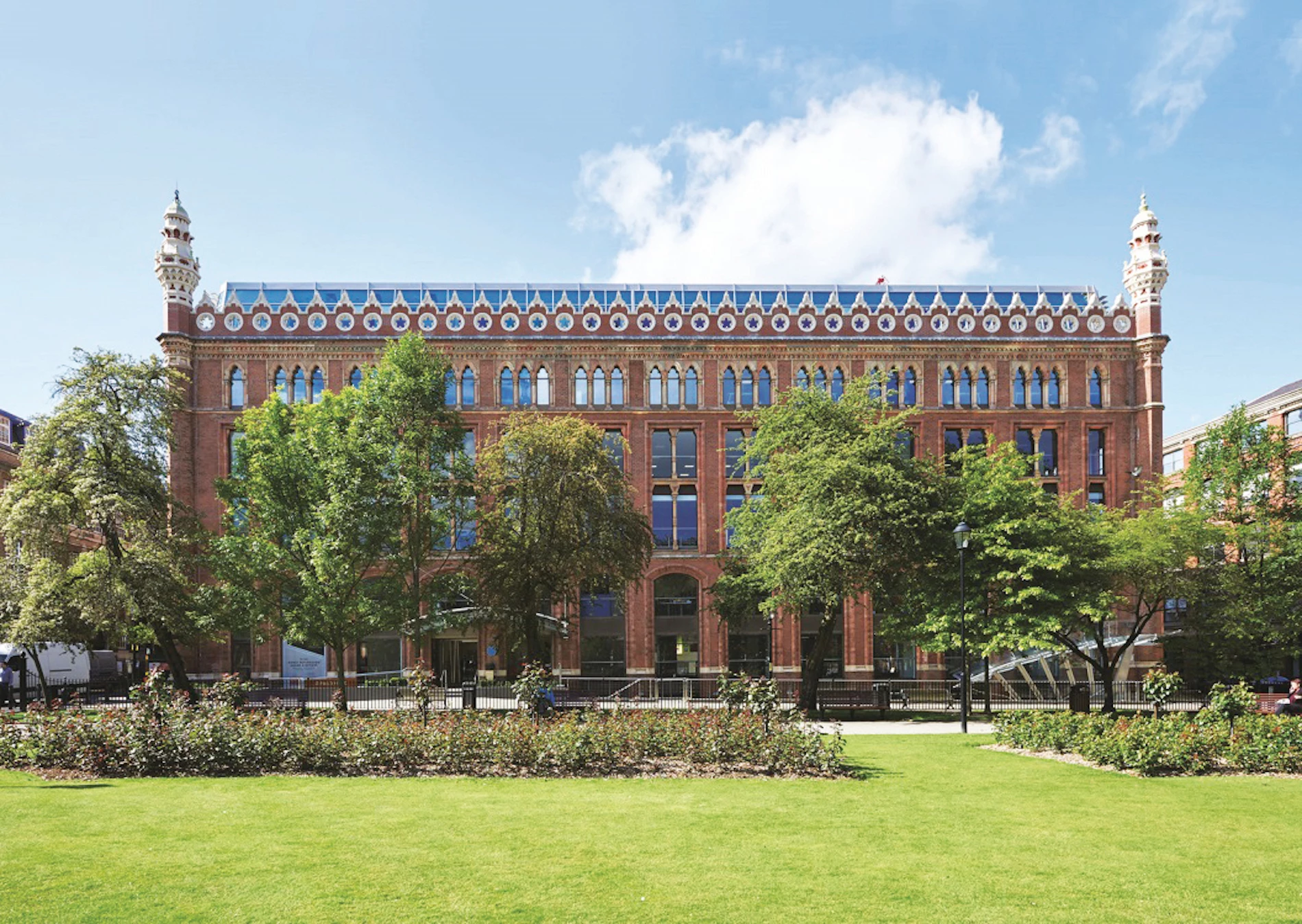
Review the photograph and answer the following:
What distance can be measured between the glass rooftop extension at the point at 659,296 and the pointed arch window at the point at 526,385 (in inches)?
130

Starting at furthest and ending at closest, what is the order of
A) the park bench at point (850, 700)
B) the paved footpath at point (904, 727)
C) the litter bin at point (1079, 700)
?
the park bench at point (850, 700), the paved footpath at point (904, 727), the litter bin at point (1079, 700)

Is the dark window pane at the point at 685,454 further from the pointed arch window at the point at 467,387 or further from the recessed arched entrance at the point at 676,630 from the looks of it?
the pointed arch window at the point at 467,387

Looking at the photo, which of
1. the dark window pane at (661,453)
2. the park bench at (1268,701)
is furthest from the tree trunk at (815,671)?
the dark window pane at (661,453)

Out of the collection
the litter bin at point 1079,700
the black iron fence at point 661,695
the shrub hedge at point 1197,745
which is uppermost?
the shrub hedge at point 1197,745

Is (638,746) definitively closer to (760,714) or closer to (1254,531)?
(760,714)

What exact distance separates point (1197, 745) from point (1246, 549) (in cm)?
2229

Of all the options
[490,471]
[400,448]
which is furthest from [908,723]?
[400,448]

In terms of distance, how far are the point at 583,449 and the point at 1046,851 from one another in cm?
2264

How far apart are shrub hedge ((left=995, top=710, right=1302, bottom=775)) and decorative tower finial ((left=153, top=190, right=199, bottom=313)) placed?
44.8m

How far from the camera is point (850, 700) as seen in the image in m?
33.8

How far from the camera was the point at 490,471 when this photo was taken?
1302 inches

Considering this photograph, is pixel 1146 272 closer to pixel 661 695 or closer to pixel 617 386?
pixel 617 386

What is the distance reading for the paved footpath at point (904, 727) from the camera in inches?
1061

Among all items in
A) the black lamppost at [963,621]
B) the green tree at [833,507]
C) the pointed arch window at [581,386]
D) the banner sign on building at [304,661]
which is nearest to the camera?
the black lamppost at [963,621]
